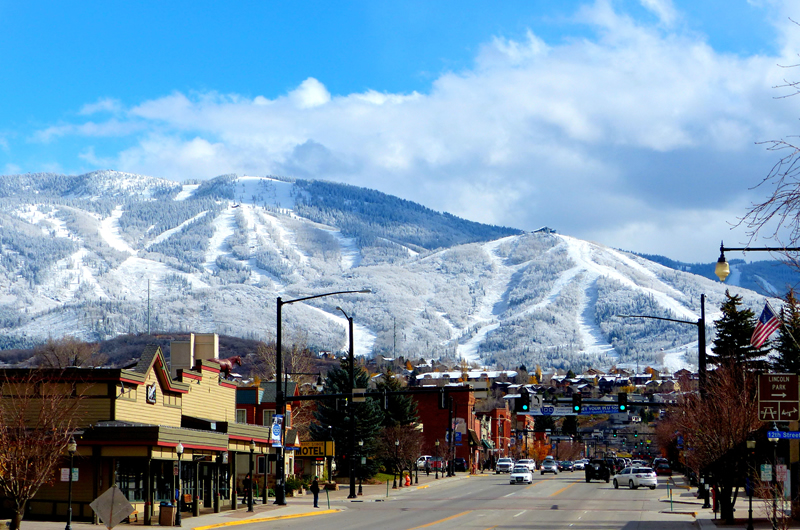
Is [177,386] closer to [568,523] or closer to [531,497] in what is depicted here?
[568,523]

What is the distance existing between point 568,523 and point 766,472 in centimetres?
979

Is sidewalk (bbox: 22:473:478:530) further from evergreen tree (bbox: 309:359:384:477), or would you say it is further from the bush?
evergreen tree (bbox: 309:359:384:477)

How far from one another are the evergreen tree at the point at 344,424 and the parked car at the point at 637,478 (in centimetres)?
2141

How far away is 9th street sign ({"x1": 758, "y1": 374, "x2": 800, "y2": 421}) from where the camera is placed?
92.5 feet

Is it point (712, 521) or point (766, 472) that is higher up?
point (766, 472)

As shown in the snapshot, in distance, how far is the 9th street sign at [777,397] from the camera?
92.5 feet

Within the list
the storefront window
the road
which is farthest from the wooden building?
the road

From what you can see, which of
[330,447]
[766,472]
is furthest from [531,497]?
[766,472]

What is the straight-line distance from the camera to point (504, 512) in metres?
48.2

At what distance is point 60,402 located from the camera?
3988 cm

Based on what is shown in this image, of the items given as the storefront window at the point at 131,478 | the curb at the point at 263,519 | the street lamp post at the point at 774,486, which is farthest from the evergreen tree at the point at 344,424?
the street lamp post at the point at 774,486

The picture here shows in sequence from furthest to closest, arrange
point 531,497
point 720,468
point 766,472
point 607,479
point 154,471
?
1. point 607,479
2. point 531,497
3. point 154,471
4. point 720,468
5. point 766,472

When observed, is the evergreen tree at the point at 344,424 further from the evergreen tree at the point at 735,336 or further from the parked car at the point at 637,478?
the evergreen tree at the point at 735,336

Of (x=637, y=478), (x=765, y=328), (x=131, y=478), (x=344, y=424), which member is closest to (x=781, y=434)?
(x=765, y=328)
